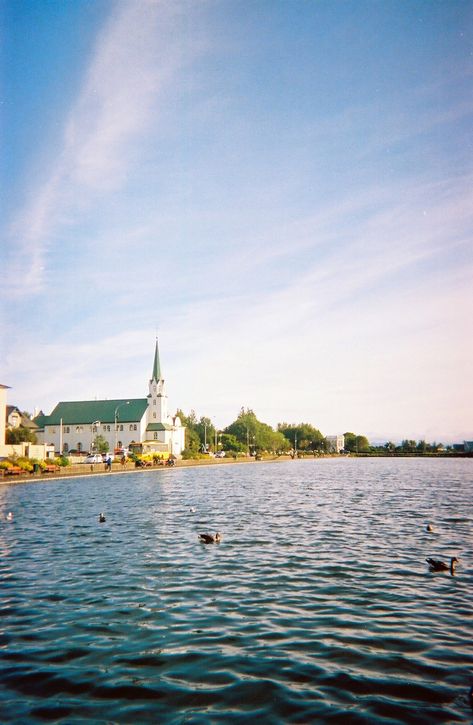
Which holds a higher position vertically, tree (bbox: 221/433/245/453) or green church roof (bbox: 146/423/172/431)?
green church roof (bbox: 146/423/172/431)

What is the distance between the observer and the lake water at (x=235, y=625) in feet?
26.9

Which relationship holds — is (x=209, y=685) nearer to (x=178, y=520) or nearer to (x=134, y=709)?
(x=134, y=709)

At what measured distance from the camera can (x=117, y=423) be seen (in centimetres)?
14250

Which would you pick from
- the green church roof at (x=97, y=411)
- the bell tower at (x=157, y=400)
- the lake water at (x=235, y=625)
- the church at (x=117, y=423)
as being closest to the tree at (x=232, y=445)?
the church at (x=117, y=423)

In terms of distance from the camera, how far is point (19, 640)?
35.2ft

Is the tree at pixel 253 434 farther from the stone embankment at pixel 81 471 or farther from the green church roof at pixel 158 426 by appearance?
the stone embankment at pixel 81 471

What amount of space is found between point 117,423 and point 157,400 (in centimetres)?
1161

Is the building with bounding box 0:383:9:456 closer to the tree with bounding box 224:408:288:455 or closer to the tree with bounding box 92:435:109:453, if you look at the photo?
the tree with bounding box 92:435:109:453

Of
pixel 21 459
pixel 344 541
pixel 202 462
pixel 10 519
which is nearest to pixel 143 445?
pixel 202 462

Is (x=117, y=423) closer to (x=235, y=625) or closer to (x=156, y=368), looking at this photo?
(x=156, y=368)

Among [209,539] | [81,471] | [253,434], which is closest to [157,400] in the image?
[253,434]

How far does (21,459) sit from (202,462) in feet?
175

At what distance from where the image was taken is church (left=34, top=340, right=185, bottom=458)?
139 metres

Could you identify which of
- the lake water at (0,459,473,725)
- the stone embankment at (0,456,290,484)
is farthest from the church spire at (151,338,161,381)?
the lake water at (0,459,473,725)
